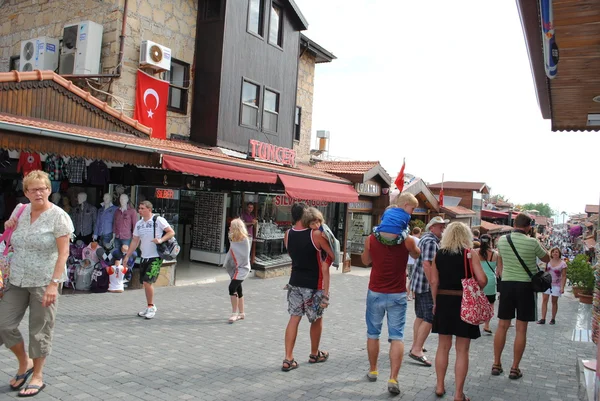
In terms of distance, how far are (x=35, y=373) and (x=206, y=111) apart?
32.6 ft

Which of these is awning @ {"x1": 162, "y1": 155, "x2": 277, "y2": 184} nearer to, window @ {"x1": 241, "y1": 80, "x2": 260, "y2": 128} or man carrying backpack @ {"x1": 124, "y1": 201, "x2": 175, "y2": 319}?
man carrying backpack @ {"x1": 124, "y1": 201, "x2": 175, "y2": 319}

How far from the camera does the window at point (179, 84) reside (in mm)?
13125

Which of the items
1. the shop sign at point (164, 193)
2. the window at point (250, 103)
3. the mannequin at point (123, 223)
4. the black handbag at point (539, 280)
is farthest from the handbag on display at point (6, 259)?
the window at point (250, 103)

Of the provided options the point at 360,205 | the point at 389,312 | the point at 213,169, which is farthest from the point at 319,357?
the point at 360,205

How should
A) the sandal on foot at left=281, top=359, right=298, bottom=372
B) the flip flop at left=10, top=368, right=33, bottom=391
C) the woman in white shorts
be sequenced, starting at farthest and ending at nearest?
the woman in white shorts → the sandal on foot at left=281, top=359, right=298, bottom=372 → the flip flop at left=10, top=368, right=33, bottom=391

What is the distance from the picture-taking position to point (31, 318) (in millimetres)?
4117

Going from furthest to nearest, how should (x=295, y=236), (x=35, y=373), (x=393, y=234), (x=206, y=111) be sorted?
(x=206, y=111) → (x=295, y=236) → (x=393, y=234) → (x=35, y=373)

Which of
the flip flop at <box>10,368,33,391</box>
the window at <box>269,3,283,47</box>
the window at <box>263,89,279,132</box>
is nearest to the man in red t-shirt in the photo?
the flip flop at <box>10,368,33,391</box>

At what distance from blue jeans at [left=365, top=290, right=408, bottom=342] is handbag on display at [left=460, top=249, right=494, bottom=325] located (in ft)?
1.95

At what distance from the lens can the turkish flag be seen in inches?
461

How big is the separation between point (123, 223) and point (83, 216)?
90 centimetres

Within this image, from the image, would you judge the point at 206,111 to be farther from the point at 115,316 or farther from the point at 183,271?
the point at 115,316

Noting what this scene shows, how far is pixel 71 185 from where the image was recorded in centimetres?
1050

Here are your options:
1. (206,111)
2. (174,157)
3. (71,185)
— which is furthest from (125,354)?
(206,111)
